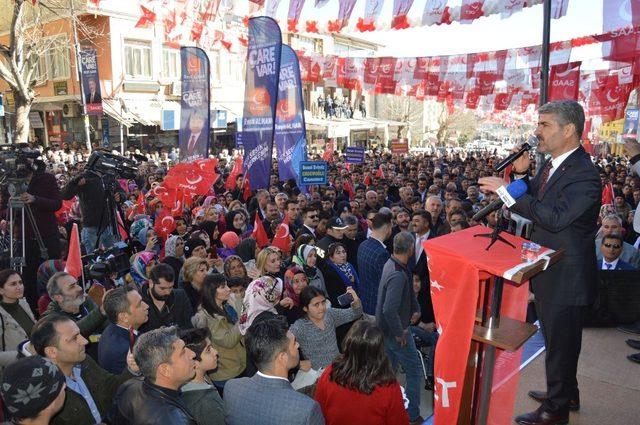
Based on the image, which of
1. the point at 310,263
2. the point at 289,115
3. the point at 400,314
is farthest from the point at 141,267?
the point at 289,115

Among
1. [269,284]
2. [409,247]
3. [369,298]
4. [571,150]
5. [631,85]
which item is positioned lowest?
[369,298]

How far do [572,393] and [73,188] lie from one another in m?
6.08

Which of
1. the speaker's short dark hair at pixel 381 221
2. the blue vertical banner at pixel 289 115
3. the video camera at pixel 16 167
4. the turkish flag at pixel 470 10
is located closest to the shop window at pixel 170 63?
the blue vertical banner at pixel 289 115

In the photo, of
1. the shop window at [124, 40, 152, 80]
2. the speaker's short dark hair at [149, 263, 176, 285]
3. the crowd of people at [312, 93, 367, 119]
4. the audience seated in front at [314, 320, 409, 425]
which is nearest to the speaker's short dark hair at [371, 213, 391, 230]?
the speaker's short dark hair at [149, 263, 176, 285]

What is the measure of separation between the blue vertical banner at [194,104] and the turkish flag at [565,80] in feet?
36.0

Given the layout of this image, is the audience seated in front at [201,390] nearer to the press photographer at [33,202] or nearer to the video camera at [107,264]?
the video camera at [107,264]

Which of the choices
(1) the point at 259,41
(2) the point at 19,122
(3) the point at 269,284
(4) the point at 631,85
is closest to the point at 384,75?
(4) the point at 631,85

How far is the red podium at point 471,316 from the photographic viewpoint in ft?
7.61

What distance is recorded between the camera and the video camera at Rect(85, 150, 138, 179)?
Answer: 6.24 m

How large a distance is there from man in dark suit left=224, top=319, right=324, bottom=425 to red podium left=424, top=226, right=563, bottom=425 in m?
0.70

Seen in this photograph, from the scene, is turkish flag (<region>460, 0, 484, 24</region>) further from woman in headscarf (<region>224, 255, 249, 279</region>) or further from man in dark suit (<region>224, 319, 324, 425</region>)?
man in dark suit (<region>224, 319, 324, 425</region>)

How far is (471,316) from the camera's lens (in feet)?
7.73

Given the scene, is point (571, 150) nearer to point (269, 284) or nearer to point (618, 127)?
point (269, 284)

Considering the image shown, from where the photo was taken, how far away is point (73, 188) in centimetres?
664
